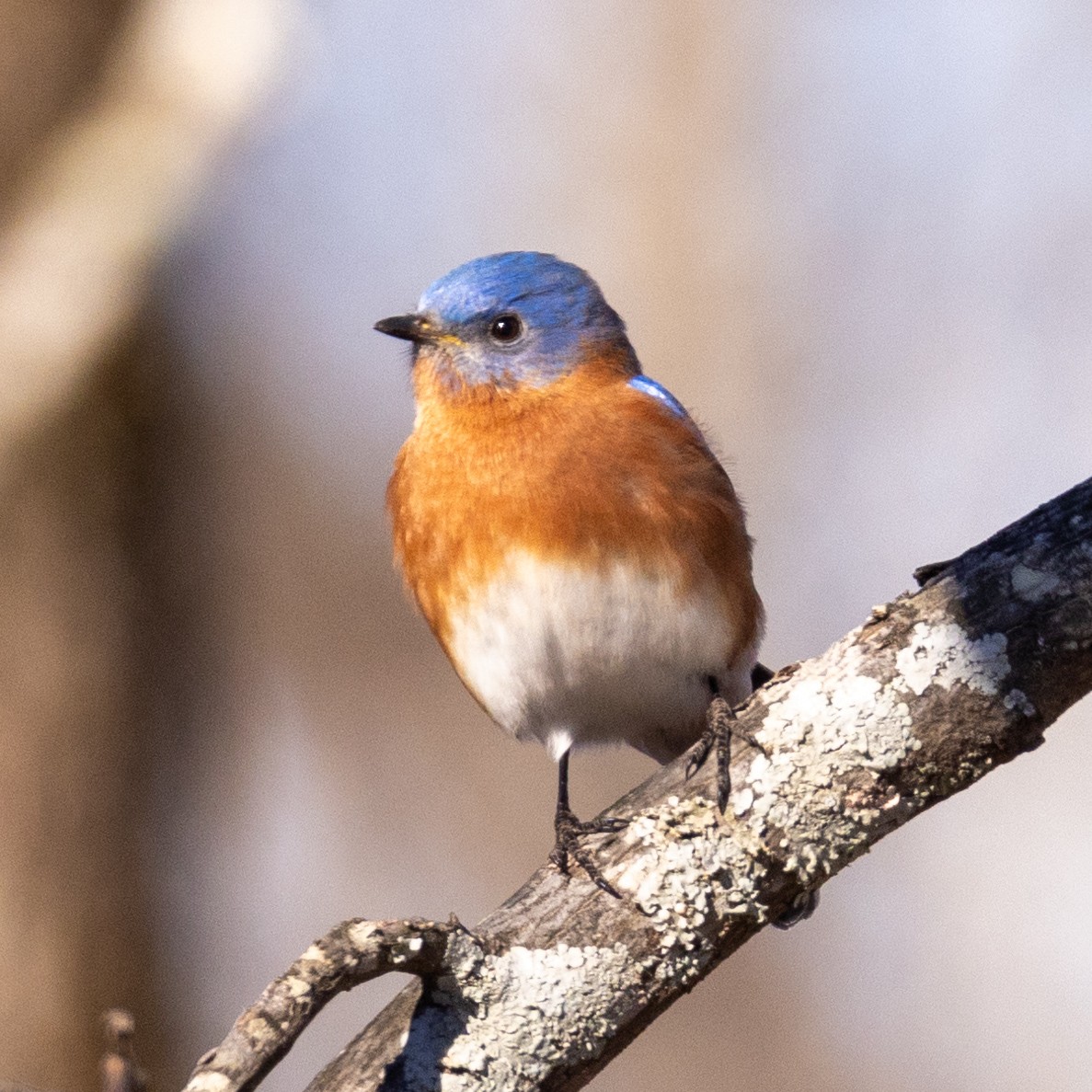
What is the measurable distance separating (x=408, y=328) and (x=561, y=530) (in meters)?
0.98

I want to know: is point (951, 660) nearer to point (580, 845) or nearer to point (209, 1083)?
point (580, 845)

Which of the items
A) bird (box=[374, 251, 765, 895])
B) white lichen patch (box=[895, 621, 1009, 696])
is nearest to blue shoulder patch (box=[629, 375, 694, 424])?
bird (box=[374, 251, 765, 895])

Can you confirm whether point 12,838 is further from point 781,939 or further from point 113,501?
point 781,939

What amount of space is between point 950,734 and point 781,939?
5471mm

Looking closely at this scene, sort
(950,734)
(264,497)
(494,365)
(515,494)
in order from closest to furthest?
(950,734) → (515,494) → (494,365) → (264,497)

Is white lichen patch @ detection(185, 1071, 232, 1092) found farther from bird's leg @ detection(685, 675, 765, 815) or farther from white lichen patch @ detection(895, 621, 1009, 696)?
white lichen patch @ detection(895, 621, 1009, 696)

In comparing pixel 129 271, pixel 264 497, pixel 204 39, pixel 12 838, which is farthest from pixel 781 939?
pixel 204 39

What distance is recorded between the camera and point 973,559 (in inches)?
112

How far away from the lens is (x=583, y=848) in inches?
116

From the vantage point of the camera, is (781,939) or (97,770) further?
(781,939)

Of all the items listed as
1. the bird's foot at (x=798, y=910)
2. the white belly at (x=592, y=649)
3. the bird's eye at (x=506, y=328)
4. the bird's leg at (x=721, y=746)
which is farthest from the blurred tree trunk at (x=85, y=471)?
the bird's leg at (x=721, y=746)

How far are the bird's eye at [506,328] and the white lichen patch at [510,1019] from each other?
2120 mm

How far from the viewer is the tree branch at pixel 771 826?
273cm

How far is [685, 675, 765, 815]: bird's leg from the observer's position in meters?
2.97
